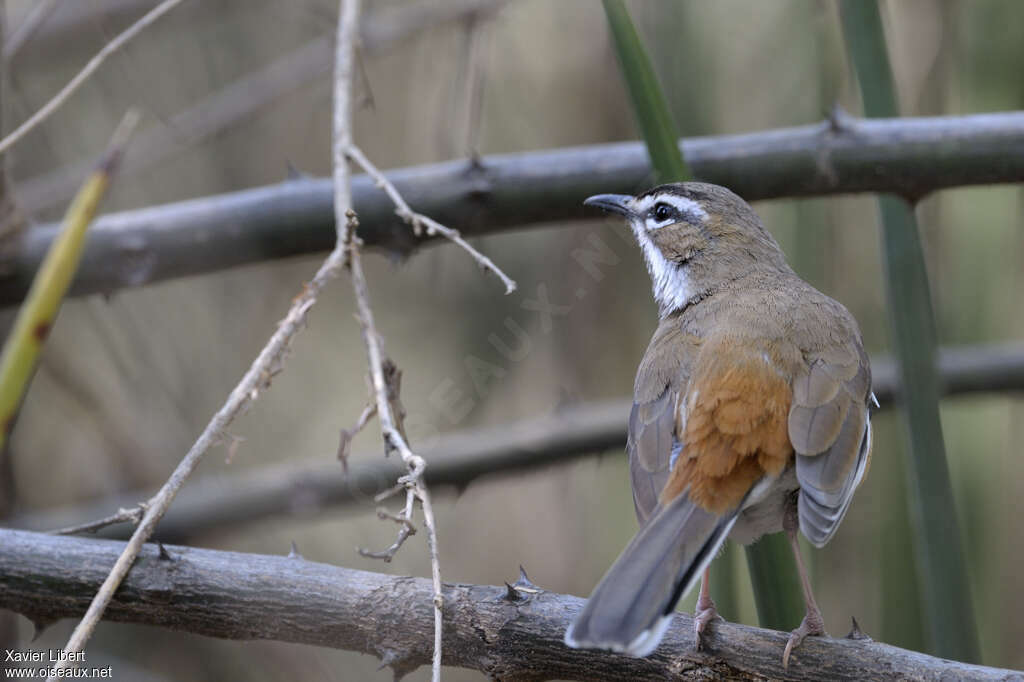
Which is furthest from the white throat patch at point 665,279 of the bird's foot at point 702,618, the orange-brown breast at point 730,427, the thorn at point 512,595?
the thorn at point 512,595

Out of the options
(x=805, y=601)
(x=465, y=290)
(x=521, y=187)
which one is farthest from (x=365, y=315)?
(x=465, y=290)

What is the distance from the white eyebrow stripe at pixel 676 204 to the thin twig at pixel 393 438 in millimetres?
1181

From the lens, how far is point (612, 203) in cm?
353

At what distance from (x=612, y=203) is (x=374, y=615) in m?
1.67

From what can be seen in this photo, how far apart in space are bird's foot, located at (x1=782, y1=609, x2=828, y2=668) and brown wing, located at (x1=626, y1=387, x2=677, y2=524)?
48 cm

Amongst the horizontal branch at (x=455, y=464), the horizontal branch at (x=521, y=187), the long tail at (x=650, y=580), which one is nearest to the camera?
the long tail at (x=650, y=580)

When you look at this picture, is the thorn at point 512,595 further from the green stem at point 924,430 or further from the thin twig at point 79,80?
the thin twig at point 79,80

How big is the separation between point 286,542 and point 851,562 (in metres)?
3.23

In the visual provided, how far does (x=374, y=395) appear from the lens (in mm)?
2738

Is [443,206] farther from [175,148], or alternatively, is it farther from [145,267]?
[175,148]

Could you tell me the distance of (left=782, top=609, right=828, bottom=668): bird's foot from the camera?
7.96 ft

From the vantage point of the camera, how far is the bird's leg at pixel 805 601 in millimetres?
2439

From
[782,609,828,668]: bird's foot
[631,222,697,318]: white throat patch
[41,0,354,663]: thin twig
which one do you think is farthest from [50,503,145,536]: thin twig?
[631,222,697,318]: white throat patch

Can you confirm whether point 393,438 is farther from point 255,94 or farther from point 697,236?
point 255,94
